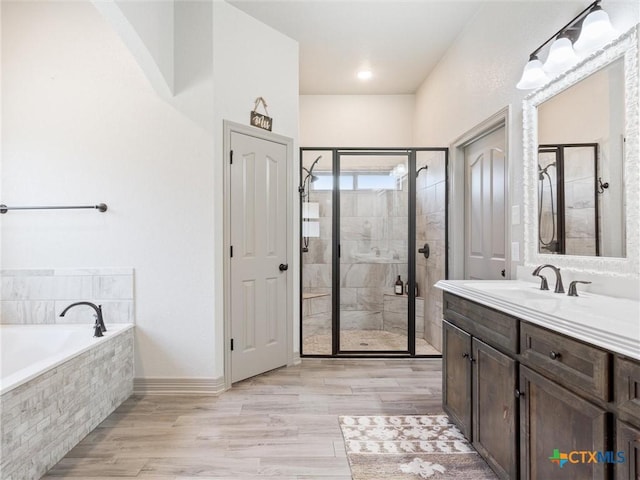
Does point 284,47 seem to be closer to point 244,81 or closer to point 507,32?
point 244,81

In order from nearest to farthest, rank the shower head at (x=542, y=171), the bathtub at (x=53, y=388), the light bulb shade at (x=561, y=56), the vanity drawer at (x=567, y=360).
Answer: the vanity drawer at (x=567, y=360)
the bathtub at (x=53, y=388)
the light bulb shade at (x=561, y=56)
the shower head at (x=542, y=171)

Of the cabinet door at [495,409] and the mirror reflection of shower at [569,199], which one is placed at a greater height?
the mirror reflection of shower at [569,199]

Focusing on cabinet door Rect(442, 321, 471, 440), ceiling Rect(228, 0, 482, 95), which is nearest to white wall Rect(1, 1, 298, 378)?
ceiling Rect(228, 0, 482, 95)

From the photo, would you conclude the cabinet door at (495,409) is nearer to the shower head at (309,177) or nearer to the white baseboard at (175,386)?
the white baseboard at (175,386)

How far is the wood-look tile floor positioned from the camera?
1833mm

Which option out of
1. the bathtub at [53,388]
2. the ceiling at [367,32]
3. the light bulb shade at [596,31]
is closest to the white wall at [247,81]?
the ceiling at [367,32]

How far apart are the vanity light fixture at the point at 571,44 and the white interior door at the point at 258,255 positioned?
199 cm

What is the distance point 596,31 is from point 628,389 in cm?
153

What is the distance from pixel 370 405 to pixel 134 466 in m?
1.50

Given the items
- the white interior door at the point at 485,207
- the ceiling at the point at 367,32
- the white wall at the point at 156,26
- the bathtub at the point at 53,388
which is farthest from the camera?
the ceiling at the point at 367,32

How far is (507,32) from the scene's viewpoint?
247 centimetres

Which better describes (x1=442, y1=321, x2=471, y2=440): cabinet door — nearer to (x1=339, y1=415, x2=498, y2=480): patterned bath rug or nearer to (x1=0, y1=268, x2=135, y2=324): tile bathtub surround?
(x1=339, y1=415, x2=498, y2=480): patterned bath rug

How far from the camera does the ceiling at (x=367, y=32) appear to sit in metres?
2.89

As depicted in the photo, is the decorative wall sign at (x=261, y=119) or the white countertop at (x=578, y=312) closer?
the white countertop at (x=578, y=312)
